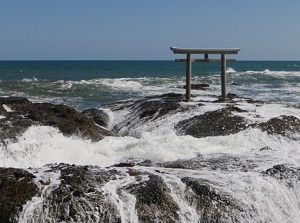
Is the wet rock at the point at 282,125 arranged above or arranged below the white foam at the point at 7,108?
below

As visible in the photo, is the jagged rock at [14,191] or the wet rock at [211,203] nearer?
the jagged rock at [14,191]

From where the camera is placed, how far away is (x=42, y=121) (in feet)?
39.6

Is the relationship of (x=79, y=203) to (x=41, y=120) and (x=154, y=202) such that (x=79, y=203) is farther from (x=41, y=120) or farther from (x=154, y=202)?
(x=41, y=120)

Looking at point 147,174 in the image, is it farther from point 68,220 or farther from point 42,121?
point 42,121

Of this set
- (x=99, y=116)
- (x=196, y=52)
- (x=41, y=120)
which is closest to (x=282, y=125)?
(x=196, y=52)

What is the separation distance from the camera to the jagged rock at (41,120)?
11.4m

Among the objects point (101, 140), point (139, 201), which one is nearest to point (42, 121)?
point (101, 140)

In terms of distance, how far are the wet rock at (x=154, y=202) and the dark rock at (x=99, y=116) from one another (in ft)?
29.4

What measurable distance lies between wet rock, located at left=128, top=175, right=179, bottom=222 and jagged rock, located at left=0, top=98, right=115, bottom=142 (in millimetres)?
4653

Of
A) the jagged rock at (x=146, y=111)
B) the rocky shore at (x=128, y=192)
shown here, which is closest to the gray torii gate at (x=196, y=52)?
the jagged rock at (x=146, y=111)

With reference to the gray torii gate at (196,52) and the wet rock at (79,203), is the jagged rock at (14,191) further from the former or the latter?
the gray torii gate at (196,52)

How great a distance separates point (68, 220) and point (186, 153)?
182 inches

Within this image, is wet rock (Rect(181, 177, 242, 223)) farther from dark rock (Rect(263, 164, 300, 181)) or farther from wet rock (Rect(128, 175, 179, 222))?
dark rock (Rect(263, 164, 300, 181))

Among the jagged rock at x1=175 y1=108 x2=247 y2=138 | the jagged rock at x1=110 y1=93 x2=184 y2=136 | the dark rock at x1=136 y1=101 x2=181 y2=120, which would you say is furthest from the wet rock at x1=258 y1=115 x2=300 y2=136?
the dark rock at x1=136 y1=101 x2=181 y2=120
